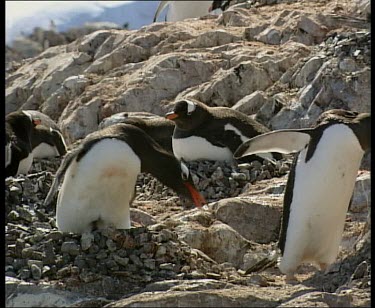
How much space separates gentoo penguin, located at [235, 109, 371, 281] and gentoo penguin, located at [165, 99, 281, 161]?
2.58 metres

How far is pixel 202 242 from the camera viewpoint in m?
7.04

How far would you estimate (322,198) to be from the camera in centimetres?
647

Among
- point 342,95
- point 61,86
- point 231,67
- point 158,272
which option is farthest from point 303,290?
point 61,86

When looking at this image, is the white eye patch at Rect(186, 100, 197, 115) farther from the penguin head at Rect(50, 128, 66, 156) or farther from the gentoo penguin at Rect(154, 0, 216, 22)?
the gentoo penguin at Rect(154, 0, 216, 22)

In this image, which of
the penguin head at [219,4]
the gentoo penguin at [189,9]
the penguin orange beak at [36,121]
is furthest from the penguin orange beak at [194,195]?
the gentoo penguin at [189,9]

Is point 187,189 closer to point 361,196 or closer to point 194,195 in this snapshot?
point 194,195

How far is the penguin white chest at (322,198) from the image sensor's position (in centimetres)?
640

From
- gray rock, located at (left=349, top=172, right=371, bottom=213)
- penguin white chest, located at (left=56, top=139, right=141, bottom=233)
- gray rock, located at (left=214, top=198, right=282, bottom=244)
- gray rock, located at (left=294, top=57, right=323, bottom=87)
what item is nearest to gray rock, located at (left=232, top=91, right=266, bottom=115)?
gray rock, located at (left=294, top=57, right=323, bottom=87)

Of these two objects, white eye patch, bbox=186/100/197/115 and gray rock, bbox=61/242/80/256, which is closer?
gray rock, bbox=61/242/80/256

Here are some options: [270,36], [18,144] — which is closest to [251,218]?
[18,144]

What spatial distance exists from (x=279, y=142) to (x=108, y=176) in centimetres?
124

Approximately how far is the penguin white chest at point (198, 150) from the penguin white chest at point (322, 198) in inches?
105

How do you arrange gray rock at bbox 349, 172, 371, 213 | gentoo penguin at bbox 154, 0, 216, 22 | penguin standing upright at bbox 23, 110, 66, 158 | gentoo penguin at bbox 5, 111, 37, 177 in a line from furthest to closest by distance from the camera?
gentoo penguin at bbox 154, 0, 216, 22
penguin standing upright at bbox 23, 110, 66, 158
gentoo penguin at bbox 5, 111, 37, 177
gray rock at bbox 349, 172, 371, 213

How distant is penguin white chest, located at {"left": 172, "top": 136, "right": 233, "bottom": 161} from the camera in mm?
9289
